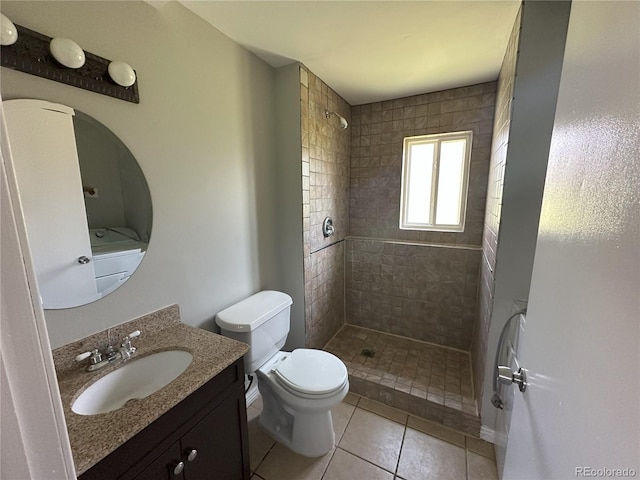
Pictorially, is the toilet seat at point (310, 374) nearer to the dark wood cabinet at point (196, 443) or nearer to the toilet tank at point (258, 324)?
the toilet tank at point (258, 324)

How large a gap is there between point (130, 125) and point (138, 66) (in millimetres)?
258

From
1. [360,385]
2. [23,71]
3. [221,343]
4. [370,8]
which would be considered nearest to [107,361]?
[221,343]

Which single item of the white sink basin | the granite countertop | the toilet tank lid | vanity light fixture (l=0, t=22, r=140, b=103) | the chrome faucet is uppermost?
vanity light fixture (l=0, t=22, r=140, b=103)

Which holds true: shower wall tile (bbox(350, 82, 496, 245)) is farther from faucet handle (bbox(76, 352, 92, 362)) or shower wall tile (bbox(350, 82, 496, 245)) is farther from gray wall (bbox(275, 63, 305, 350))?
faucet handle (bbox(76, 352, 92, 362))

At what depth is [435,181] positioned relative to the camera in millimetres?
2465

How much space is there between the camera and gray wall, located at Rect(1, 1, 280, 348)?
38.1 inches

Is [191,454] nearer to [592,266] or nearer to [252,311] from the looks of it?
[252,311]

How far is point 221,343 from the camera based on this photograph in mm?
1175

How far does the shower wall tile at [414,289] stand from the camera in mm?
2295

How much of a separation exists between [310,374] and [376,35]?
1908mm

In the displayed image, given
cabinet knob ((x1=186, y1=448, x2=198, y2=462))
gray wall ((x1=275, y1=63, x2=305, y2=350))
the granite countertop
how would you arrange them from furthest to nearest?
gray wall ((x1=275, y1=63, x2=305, y2=350)) < cabinet knob ((x1=186, y1=448, x2=198, y2=462)) < the granite countertop

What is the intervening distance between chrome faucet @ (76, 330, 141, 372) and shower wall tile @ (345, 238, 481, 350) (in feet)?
6.50

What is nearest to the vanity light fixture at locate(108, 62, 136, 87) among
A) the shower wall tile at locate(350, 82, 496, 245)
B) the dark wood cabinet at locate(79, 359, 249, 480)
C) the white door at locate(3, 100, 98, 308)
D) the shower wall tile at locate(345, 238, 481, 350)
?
the white door at locate(3, 100, 98, 308)

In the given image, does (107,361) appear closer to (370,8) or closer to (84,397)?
(84,397)
